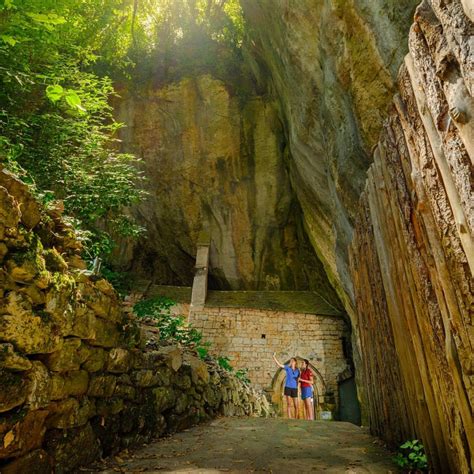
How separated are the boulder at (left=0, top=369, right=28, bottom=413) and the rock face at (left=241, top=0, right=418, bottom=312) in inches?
178

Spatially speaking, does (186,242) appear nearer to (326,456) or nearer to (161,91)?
(161,91)

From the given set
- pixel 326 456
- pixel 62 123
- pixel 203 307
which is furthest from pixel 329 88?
pixel 203 307

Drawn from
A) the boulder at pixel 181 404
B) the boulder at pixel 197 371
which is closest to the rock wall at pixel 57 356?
the boulder at pixel 181 404

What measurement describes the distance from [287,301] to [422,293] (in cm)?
1195

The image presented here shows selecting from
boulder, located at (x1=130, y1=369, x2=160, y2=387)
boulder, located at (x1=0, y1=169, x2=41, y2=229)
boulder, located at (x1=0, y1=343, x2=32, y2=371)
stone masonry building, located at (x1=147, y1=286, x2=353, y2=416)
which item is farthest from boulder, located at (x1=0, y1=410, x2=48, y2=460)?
stone masonry building, located at (x1=147, y1=286, x2=353, y2=416)

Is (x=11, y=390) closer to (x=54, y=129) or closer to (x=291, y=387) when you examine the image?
(x=54, y=129)

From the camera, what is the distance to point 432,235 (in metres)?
1.97

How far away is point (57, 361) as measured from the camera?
2203mm

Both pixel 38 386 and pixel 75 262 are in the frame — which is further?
pixel 75 262

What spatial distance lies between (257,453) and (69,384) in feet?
6.22

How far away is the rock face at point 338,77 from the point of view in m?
4.09

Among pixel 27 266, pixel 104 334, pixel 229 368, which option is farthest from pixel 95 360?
pixel 229 368

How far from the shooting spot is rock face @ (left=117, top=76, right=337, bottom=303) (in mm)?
14688

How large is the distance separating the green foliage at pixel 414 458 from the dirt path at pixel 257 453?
0.09 meters
